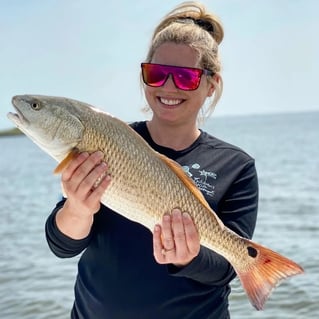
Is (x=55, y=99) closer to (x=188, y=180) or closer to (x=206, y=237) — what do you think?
(x=188, y=180)

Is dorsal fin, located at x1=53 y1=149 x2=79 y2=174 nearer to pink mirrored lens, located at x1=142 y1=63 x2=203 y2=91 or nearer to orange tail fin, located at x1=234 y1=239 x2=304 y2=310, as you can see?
pink mirrored lens, located at x1=142 y1=63 x2=203 y2=91

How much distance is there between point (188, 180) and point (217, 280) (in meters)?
0.56

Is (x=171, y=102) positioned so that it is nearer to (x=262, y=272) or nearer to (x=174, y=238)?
(x=174, y=238)

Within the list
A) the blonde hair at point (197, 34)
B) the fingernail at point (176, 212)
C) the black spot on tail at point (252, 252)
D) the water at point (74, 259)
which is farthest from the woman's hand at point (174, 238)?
the water at point (74, 259)

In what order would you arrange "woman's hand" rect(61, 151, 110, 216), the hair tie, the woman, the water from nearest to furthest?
"woman's hand" rect(61, 151, 110, 216) → the woman → the hair tie → the water

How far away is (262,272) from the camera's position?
2895 millimetres

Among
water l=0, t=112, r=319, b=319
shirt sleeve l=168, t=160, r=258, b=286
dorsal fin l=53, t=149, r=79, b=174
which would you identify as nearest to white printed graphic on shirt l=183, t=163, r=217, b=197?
shirt sleeve l=168, t=160, r=258, b=286

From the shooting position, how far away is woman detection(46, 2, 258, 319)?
110 inches

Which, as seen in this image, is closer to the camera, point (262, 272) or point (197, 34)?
point (262, 272)

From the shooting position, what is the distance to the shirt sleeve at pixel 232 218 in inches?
114

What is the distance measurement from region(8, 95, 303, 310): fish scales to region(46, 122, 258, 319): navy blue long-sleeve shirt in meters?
0.21

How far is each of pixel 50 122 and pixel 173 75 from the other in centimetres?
76

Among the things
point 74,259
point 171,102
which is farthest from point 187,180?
point 74,259

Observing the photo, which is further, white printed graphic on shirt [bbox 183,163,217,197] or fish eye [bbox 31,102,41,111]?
white printed graphic on shirt [bbox 183,163,217,197]
